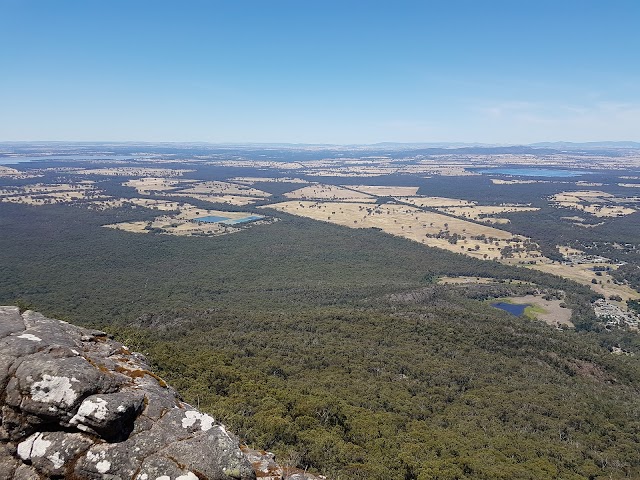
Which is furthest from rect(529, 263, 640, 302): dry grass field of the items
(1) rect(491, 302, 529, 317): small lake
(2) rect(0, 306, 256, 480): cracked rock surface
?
(2) rect(0, 306, 256, 480): cracked rock surface

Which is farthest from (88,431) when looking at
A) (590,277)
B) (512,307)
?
(590,277)

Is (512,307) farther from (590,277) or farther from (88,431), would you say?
(88,431)

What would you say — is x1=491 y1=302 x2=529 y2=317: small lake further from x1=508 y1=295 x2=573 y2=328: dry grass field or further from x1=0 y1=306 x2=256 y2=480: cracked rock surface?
x1=0 y1=306 x2=256 y2=480: cracked rock surface

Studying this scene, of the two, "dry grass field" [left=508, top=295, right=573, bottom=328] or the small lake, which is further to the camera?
the small lake

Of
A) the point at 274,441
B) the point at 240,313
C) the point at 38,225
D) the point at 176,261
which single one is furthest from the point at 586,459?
the point at 38,225

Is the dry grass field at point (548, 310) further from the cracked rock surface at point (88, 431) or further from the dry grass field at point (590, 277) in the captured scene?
the cracked rock surface at point (88, 431)

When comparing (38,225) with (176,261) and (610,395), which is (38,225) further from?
(610,395)
